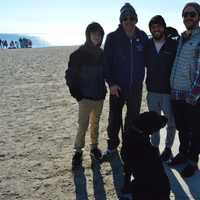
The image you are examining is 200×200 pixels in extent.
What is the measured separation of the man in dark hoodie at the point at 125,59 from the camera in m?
5.58

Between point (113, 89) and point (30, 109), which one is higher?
point (113, 89)

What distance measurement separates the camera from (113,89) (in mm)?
5707

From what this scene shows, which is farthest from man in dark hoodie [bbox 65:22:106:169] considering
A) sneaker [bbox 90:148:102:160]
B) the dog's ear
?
the dog's ear

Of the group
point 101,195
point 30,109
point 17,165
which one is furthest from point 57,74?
point 101,195

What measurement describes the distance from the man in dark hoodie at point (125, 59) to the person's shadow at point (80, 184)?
4.03 ft

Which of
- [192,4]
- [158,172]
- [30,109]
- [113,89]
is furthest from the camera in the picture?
[30,109]

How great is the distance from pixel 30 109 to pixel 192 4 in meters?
6.82

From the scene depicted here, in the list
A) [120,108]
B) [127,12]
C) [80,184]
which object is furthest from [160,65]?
[80,184]

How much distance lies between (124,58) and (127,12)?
711 millimetres

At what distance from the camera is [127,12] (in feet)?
17.8

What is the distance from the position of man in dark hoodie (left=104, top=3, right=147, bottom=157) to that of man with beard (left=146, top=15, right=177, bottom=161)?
190 millimetres

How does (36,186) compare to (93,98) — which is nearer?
(36,186)

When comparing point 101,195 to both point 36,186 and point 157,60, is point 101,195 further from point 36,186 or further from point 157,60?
point 157,60

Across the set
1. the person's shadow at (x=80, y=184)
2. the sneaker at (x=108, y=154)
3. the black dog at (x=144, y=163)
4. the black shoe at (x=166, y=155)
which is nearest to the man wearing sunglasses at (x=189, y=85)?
the black shoe at (x=166, y=155)
